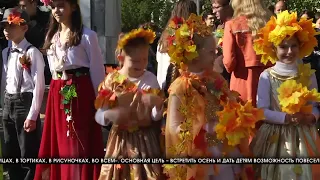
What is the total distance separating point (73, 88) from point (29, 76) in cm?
73

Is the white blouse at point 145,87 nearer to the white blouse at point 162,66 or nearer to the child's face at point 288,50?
the child's face at point 288,50

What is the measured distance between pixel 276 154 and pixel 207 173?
55 cm

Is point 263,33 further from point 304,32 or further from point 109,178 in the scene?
point 109,178

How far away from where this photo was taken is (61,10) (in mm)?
4652

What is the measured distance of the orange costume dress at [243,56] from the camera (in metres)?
5.05

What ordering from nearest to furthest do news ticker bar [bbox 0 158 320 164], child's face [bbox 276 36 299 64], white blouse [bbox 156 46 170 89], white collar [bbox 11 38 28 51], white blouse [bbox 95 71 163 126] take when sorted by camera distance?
news ticker bar [bbox 0 158 320 164] → white blouse [bbox 95 71 163 126] → child's face [bbox 276 36 299 64] → white collar [bbox 11 38 28 51] → white blouse [bbox 156 46 170 89]

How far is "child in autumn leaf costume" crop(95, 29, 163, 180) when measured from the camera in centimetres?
410

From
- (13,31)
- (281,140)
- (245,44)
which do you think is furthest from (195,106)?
(13,31)

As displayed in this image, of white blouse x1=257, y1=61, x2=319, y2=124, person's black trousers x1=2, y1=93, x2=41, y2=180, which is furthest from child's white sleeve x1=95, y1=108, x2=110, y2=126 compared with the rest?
person's black trousers x1=2, y1=93, x2=41, y2=180

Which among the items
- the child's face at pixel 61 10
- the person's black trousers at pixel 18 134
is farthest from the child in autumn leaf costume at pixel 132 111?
the person's black trousers at pixel 18 134

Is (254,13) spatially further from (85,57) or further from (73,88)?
(73,88)

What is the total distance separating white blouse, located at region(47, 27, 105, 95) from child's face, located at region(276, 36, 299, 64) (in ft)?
4.30

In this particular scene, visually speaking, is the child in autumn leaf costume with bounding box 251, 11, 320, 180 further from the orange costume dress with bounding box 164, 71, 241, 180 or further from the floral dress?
the orange costume dress with bounding box 164, 71, 241, 180

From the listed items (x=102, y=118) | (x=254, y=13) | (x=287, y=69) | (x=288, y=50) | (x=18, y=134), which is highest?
(x=254, y=13)
